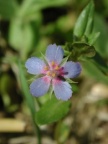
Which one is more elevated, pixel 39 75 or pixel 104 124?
pixel 39 75

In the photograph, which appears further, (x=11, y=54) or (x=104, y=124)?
(x=11, y=54)

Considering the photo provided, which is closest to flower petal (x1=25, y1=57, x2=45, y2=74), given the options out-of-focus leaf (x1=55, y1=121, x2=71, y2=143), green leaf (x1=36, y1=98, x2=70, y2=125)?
green leaf (x1=36, y1=98, x2=70, y2=125)

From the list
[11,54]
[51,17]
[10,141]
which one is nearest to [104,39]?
[51,17]

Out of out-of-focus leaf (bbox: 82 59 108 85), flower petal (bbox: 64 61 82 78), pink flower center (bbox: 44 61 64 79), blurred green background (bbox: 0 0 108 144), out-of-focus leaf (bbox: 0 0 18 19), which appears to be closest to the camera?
flower petal (bbox: 64 61 82 78)

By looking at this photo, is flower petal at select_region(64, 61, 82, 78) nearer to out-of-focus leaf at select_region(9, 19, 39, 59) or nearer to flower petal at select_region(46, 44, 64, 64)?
flower petal at select_region(46, 44, 64, 64)

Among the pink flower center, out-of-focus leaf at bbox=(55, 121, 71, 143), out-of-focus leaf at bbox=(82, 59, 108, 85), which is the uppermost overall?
the pink flower center

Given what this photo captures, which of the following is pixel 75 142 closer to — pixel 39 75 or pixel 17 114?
pixel 17 114
